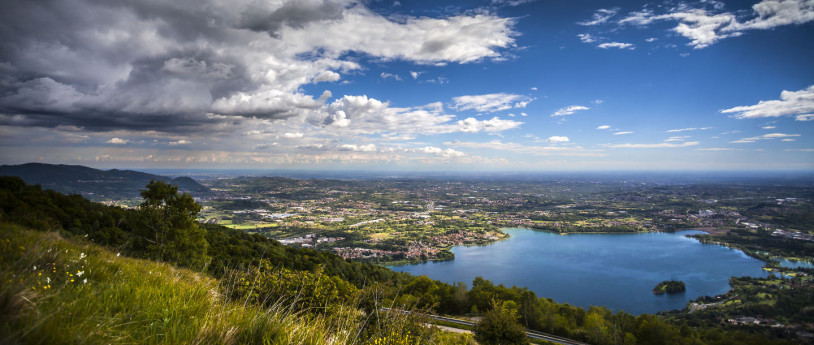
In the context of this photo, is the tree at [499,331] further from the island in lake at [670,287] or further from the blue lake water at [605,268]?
the island in lake at [670,287]

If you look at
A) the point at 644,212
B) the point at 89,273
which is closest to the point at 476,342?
the point at 89,273

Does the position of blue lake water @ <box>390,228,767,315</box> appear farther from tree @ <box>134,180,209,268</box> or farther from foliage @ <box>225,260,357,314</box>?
foliage @ <box>225,260,357,314</box>

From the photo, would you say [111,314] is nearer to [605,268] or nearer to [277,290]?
[277,290]

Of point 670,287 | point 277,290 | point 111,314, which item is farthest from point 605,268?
point 111,314

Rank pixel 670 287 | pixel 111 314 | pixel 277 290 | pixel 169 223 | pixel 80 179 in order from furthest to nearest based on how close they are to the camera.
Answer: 1. pixel 80 179
2. pixel 670 287
3. pixel 169 223
4. pixel 277 290
5. pixel 111 314

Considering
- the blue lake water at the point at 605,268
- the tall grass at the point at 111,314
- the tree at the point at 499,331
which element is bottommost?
the blue lake water at the point at 605,268

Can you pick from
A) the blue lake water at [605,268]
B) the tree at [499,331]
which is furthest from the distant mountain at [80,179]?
the tree at [499,331]

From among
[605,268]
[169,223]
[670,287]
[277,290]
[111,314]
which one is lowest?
[605,268]

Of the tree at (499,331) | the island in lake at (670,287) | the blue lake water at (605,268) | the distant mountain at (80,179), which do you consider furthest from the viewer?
the distant mountain at (80,179)
